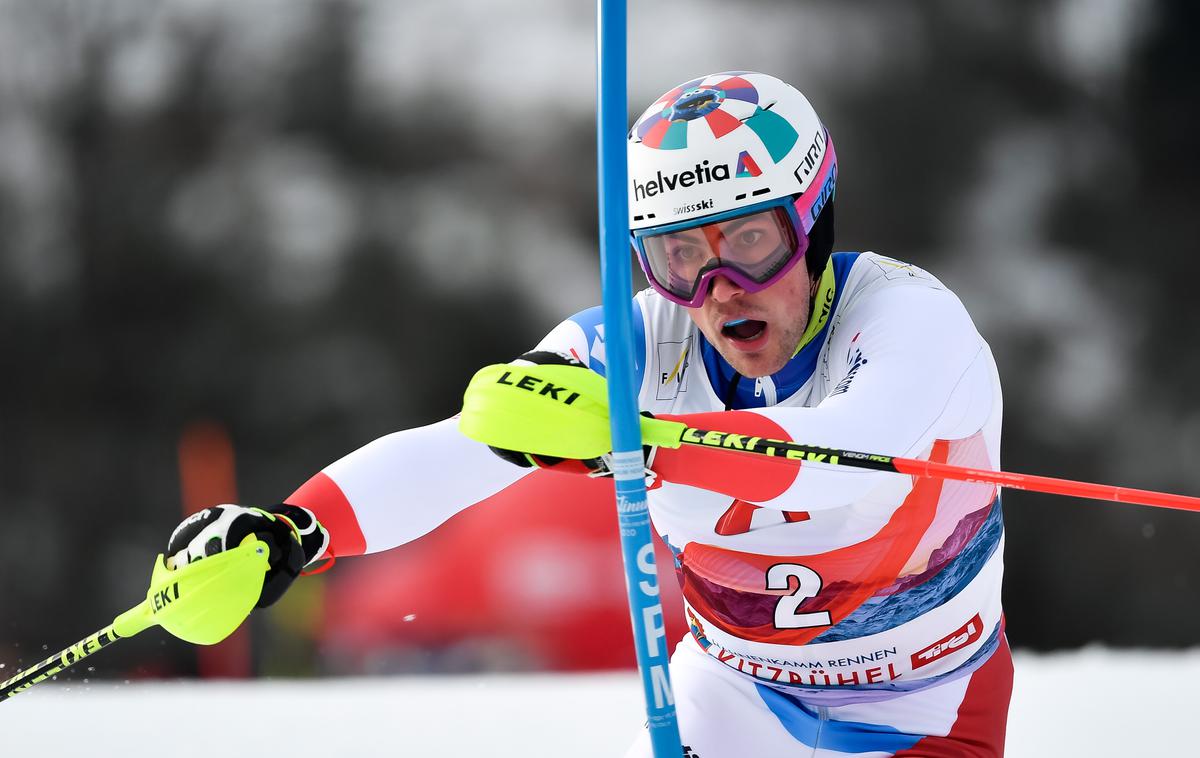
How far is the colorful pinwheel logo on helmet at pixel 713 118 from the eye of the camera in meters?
1.69

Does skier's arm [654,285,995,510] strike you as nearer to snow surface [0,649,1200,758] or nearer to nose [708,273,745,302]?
nose [708,273,745,302]

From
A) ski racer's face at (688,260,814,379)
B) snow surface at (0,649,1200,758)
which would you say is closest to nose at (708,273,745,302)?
ski racer's face at (688,260,814,379)

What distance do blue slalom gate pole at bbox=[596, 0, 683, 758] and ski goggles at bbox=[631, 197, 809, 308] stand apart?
0.42 m

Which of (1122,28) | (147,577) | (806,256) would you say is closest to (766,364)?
(806,256)

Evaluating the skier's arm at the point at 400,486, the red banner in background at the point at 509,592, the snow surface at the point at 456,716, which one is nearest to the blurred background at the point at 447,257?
the red banner in background at the point at 509,592

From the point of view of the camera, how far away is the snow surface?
293 centimetres

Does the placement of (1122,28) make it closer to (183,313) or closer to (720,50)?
(720,50)

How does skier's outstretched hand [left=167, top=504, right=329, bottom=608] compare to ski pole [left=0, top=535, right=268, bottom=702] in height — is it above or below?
above

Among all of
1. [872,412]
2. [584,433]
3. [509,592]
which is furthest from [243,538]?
[509,592]

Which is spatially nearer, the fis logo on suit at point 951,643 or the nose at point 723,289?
the nose at point 723,289

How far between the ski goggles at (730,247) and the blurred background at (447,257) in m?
2.37

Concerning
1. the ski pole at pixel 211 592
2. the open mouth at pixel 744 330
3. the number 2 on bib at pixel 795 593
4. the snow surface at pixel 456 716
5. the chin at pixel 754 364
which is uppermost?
the open mouth at pixel 744 330

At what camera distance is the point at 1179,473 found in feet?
13.7

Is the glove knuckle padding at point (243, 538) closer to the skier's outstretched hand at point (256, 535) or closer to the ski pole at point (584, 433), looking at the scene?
the skier's outstretched hand at point (256, 535)
